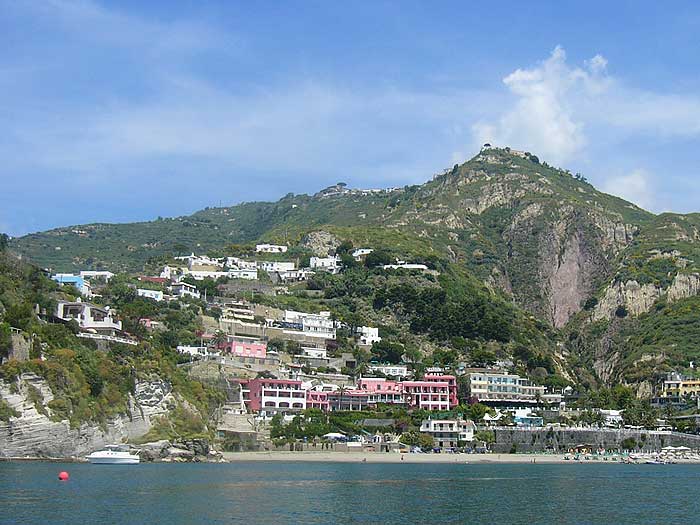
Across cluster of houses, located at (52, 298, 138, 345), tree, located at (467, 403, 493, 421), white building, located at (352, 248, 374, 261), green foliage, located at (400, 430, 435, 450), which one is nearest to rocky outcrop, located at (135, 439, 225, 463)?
cluster of houses, located at (52, 298, 138, 345)

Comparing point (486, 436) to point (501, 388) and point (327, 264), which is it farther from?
point (327, 264)

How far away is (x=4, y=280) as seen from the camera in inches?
3263

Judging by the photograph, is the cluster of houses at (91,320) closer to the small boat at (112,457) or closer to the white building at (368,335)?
the small boat at (112,457)

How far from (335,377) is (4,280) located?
39.0m

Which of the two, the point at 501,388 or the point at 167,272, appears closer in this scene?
the point at 501,388

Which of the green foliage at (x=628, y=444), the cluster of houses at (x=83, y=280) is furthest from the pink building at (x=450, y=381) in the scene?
the cluster of houses at (x=83, y=280)

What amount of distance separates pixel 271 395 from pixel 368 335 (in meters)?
28.1

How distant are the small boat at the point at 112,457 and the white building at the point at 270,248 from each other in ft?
311

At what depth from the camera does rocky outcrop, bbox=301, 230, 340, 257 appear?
166m

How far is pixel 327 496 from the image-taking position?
52.5m

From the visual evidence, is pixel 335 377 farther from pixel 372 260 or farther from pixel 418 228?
pixel 418 228

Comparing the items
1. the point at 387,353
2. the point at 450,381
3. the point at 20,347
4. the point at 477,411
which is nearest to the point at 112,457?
the point at 20,347

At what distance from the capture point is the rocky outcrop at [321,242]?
545ft

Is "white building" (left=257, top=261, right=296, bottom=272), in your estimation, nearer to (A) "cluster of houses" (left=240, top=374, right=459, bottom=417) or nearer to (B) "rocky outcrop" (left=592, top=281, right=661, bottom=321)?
(A) "cluster of houses" (left=240, top=374, right=459, bottom=417)
